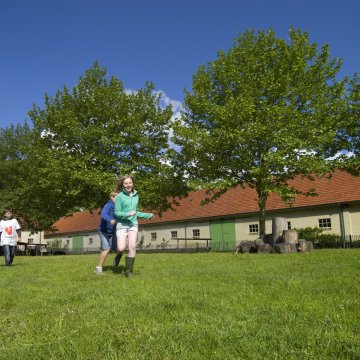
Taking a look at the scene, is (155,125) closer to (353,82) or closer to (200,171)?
(200,171)

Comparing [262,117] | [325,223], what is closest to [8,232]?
[262,117]

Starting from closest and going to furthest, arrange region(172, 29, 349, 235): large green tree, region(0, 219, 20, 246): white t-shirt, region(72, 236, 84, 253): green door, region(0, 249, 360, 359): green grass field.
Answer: region(0, 249, 360, 359): green grass field
region(0, 219, 20, 246): white t-shirt
region(172, 29, 349, 235): large green tree
region(72, 236, 84, 253): green door

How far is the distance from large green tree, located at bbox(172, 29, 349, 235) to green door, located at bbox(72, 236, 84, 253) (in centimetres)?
3406

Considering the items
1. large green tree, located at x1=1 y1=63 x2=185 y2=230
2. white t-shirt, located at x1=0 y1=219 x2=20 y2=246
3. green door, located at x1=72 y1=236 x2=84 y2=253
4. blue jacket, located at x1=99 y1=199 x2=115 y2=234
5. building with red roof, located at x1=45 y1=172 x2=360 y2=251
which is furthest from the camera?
green door, located at x1=72 y1=236 x2=84 y2=253

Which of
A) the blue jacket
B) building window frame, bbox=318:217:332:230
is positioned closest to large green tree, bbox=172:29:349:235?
building window frame, bbox=318:217:332:230

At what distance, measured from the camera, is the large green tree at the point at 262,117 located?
21.9 m

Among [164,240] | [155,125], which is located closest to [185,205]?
[164,240]

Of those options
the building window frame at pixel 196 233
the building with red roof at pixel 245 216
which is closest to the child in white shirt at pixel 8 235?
the building with red roof at pixel 245 216

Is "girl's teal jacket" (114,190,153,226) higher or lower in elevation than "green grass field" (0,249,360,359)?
higher

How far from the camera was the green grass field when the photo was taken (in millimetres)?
3207

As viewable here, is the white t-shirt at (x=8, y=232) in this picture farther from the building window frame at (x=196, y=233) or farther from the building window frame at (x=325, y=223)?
the building window frame at (x=196, y=233)

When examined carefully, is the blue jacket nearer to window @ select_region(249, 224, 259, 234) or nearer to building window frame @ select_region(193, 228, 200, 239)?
window @ select_region(249, 224, 259, 234)

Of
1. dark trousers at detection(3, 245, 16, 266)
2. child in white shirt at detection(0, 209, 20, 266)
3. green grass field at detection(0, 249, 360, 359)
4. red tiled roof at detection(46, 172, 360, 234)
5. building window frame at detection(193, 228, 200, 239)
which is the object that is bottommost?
green grass field at detection(0, 249, 360, 359)

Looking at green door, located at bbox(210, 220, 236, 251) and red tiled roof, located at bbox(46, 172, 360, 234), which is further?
green door, located at bbox(210, 220, 236, 251)
